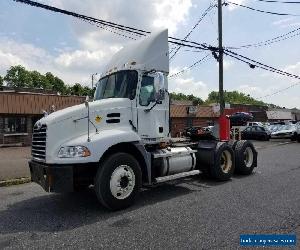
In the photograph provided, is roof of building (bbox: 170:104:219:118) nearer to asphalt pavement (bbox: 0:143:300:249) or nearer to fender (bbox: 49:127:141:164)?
asphalt pavement (bbox: 0:143:300:249)

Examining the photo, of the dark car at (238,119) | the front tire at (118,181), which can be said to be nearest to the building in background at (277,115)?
the dark car at (238,119)

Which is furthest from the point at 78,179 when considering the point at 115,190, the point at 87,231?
the point at 87,231

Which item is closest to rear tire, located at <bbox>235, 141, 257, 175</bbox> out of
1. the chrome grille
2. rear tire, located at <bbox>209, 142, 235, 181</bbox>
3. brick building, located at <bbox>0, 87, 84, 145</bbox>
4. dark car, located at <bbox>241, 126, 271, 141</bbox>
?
rear tire, located at <bbox>209, 142, 235, 181</bbox>

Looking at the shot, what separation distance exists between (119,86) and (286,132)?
86.1 feet

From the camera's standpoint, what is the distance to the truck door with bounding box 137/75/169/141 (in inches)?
337

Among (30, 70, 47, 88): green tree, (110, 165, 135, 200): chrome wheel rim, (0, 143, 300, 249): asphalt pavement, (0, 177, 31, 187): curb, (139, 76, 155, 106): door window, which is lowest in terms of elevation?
(0, 143, 300, 249): asphalt pavement

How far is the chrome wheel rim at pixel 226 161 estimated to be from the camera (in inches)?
425

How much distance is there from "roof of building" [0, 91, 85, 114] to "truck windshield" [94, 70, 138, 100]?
1935cm

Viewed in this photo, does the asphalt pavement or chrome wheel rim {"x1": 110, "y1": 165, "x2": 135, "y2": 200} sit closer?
the asphalt pavement

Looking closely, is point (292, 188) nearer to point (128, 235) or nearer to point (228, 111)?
point (228, 111)

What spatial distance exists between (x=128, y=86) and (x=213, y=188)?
3.41m

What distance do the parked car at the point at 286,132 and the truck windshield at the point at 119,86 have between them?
23785mm

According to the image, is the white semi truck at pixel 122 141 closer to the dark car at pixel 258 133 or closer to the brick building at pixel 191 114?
the dark car at pixel 258 133

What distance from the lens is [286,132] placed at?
3177cm
